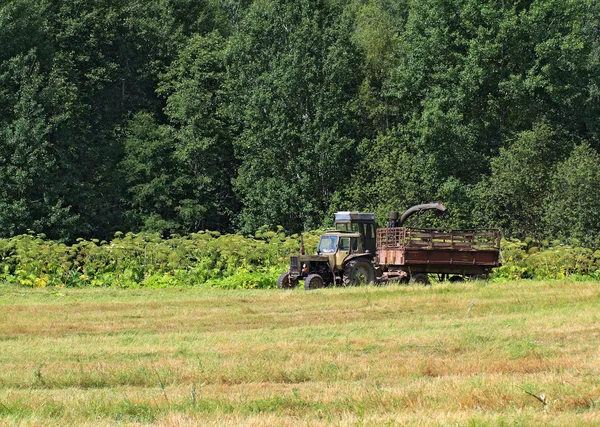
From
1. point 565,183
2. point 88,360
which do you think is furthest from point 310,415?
point 565,183

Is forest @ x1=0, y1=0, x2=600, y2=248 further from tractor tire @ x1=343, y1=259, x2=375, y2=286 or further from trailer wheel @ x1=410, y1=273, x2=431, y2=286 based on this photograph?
tractor tire @ x1=343, y1=259, x2=375, y2=286

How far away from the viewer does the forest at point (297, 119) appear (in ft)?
143

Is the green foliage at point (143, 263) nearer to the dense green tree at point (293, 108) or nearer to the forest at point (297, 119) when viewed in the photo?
the forest at point (297, 119)

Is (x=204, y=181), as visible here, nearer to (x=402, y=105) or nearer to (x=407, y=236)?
(x=402, y=105)

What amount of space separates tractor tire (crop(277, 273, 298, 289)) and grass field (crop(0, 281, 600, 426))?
12.4 ft

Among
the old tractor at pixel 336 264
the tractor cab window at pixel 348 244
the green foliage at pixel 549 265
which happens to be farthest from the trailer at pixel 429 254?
the green foliage at pixel 549 265

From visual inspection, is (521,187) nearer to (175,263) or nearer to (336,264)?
(336,264)

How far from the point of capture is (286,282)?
27.9 m

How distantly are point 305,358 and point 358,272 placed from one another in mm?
14693

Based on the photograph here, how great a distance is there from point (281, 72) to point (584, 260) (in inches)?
794

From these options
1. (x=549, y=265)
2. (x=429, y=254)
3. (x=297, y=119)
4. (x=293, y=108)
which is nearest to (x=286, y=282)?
(x=429, y=254)

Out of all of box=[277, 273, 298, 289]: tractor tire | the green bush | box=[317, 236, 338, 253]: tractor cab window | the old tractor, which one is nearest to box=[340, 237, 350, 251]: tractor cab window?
the old tractor

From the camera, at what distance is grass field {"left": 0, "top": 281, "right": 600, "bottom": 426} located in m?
9.77

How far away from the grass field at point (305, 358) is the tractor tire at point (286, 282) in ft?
12.4
